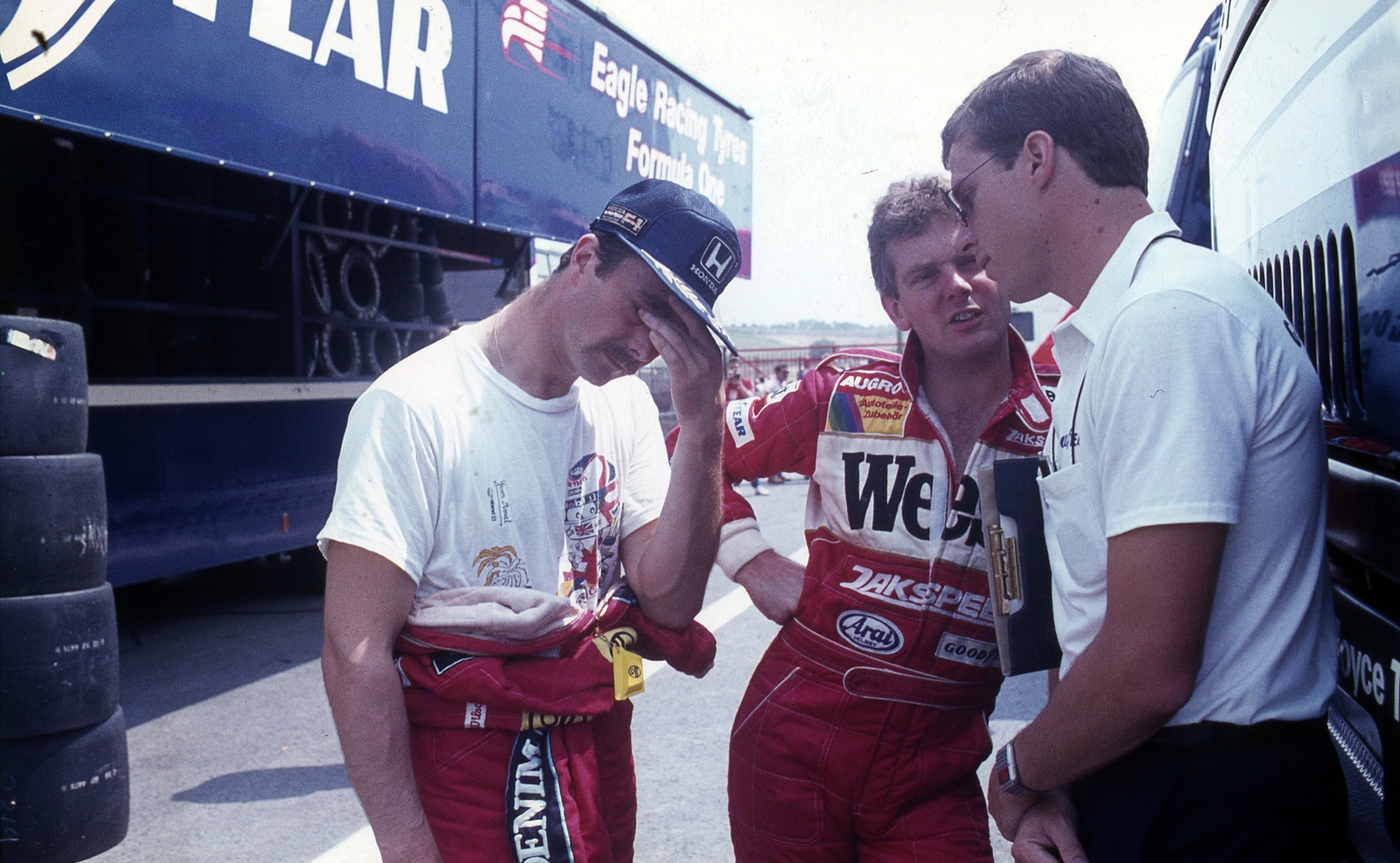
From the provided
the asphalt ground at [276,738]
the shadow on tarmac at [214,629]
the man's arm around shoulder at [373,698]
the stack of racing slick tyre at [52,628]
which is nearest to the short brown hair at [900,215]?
the man's arm around shoulder at [373,698]

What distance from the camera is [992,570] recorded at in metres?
1.68

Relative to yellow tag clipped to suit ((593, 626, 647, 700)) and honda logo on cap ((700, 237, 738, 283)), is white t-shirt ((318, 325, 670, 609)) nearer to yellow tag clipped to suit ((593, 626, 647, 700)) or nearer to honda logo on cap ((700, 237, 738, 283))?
yellow tag clipped to suit ((593, 626, 647, 700))

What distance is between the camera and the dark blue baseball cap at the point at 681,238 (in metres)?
1.96

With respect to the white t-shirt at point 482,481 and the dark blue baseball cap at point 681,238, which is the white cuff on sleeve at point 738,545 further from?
the dark blue baseball cap at point 681,238

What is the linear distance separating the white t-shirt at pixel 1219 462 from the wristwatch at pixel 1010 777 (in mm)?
224

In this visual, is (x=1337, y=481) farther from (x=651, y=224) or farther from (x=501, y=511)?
(x=501, y=511)

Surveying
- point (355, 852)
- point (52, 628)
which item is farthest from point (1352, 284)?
point (52, 628)

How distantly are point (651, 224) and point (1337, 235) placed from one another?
112 cm

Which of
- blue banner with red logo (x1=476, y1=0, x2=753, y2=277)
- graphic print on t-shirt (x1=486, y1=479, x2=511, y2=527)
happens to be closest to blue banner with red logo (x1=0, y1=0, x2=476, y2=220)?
blue banner with red logo (x1=476, y1=0, x2=753, y2=277)

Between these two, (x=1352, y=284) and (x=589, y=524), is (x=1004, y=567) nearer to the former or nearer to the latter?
(x=1352, y=284)

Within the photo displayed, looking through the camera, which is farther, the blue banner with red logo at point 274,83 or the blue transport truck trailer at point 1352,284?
the blue banner with red logo at point 274,83

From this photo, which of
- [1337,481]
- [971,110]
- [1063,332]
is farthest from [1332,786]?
[971,110]

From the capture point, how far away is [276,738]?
15.5 feet

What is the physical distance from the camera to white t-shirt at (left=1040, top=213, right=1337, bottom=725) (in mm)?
1233
